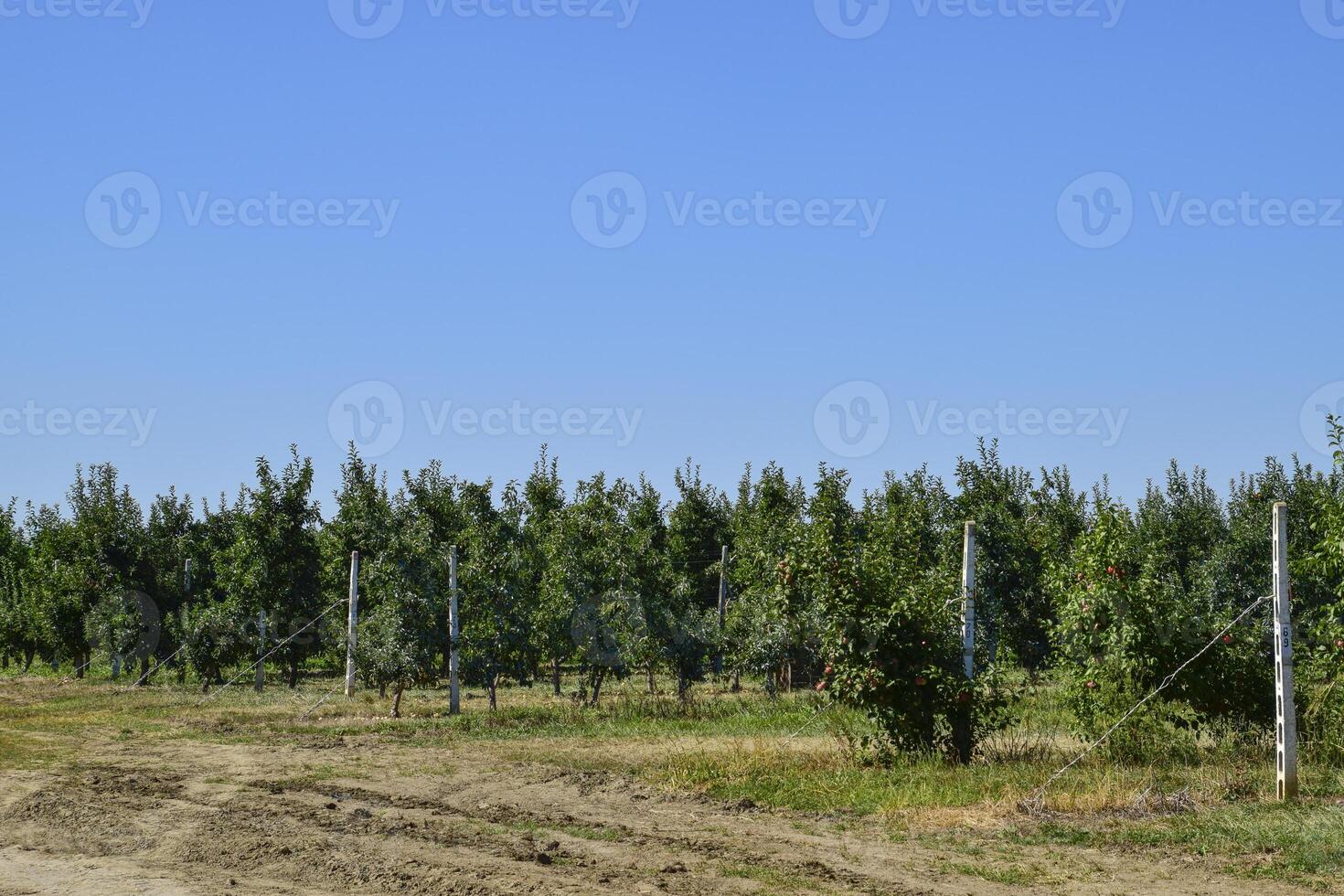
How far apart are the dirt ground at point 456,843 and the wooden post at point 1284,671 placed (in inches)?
105

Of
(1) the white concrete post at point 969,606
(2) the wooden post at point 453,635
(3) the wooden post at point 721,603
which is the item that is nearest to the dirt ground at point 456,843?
(1) the white concrete post at point 969,606

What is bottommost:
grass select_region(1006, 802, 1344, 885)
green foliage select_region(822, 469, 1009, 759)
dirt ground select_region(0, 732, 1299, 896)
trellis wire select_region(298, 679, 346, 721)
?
trellis wire select_region(298, 679, 346, 721)

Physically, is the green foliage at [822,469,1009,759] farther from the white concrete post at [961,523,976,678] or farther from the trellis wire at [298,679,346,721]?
the trellis wire at [298,679,346,721]

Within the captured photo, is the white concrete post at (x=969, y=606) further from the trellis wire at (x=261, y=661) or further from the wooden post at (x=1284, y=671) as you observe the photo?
the trellis wire at (x=261, y=661)

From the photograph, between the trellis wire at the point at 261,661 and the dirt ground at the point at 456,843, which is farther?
the trellis wire at the point at 261,661

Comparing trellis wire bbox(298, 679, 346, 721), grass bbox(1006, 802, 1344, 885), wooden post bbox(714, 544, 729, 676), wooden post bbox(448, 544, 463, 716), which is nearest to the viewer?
grass bbox(1006, 802, 1344, 885)

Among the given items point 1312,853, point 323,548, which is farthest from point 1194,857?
point 323,548

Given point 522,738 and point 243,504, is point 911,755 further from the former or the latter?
point 243,504

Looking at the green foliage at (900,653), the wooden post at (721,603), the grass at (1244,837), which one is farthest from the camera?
the wooden post at (721,603)

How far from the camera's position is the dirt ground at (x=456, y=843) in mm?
9594

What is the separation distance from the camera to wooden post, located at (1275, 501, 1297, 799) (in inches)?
464

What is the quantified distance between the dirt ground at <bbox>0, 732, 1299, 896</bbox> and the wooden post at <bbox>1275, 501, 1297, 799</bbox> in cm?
266

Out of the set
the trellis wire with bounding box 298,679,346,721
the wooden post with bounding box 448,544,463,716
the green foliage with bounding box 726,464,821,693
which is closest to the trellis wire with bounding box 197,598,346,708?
the trellis wire with bounding box 298,679,346,721

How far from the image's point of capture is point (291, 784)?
50.2 feet
